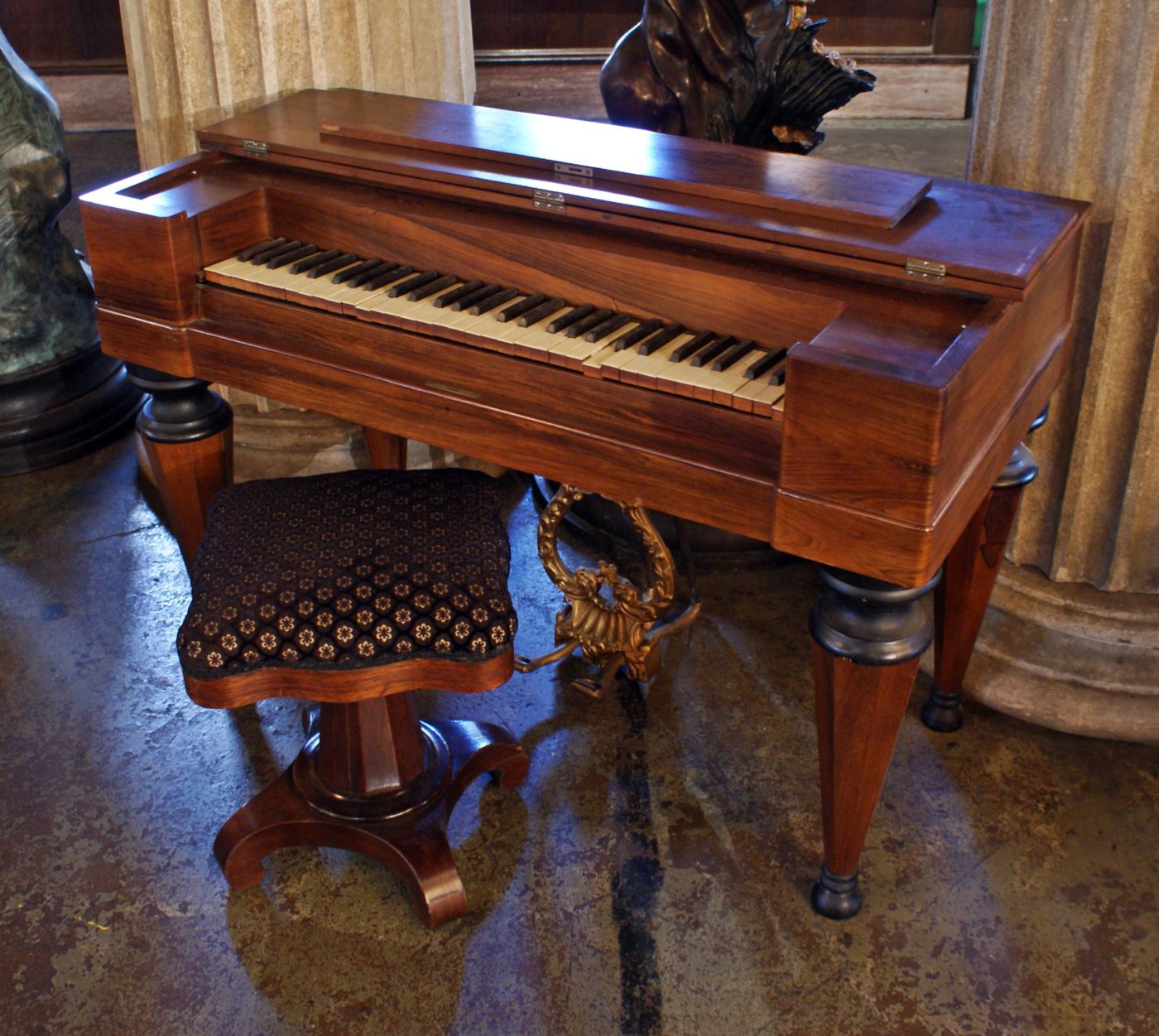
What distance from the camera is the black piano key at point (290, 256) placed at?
93.1 inches

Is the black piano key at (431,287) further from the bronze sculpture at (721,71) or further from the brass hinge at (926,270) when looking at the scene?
the brass hinge at (926,270)

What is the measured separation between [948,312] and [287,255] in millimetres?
1189

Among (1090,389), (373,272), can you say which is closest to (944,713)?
(1090,389)

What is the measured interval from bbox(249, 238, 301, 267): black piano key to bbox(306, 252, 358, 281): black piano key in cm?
10

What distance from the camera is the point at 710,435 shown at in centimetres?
191

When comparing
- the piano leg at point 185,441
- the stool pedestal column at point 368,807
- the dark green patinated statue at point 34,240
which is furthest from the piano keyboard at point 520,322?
the dark green patinated statue at point 34,240

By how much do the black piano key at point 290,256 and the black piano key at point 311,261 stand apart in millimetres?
19

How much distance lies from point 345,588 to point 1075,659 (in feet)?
5.05

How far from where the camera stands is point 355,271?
2314 millimetres

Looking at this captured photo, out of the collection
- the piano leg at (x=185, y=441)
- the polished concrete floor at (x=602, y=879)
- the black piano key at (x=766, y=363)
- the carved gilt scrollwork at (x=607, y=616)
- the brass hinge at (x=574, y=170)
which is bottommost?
the polished concrete floor at (x=602, y=879)

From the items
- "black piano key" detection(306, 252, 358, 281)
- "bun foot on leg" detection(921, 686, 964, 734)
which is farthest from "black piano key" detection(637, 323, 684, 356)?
"bun foot on leg" detection(921, 686, 964, 734)

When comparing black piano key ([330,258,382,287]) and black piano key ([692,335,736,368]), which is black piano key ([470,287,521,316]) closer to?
black piano key ([330,258,382,287])

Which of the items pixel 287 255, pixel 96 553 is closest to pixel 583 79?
pixel 96 553

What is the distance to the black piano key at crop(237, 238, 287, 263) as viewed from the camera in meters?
2.40
